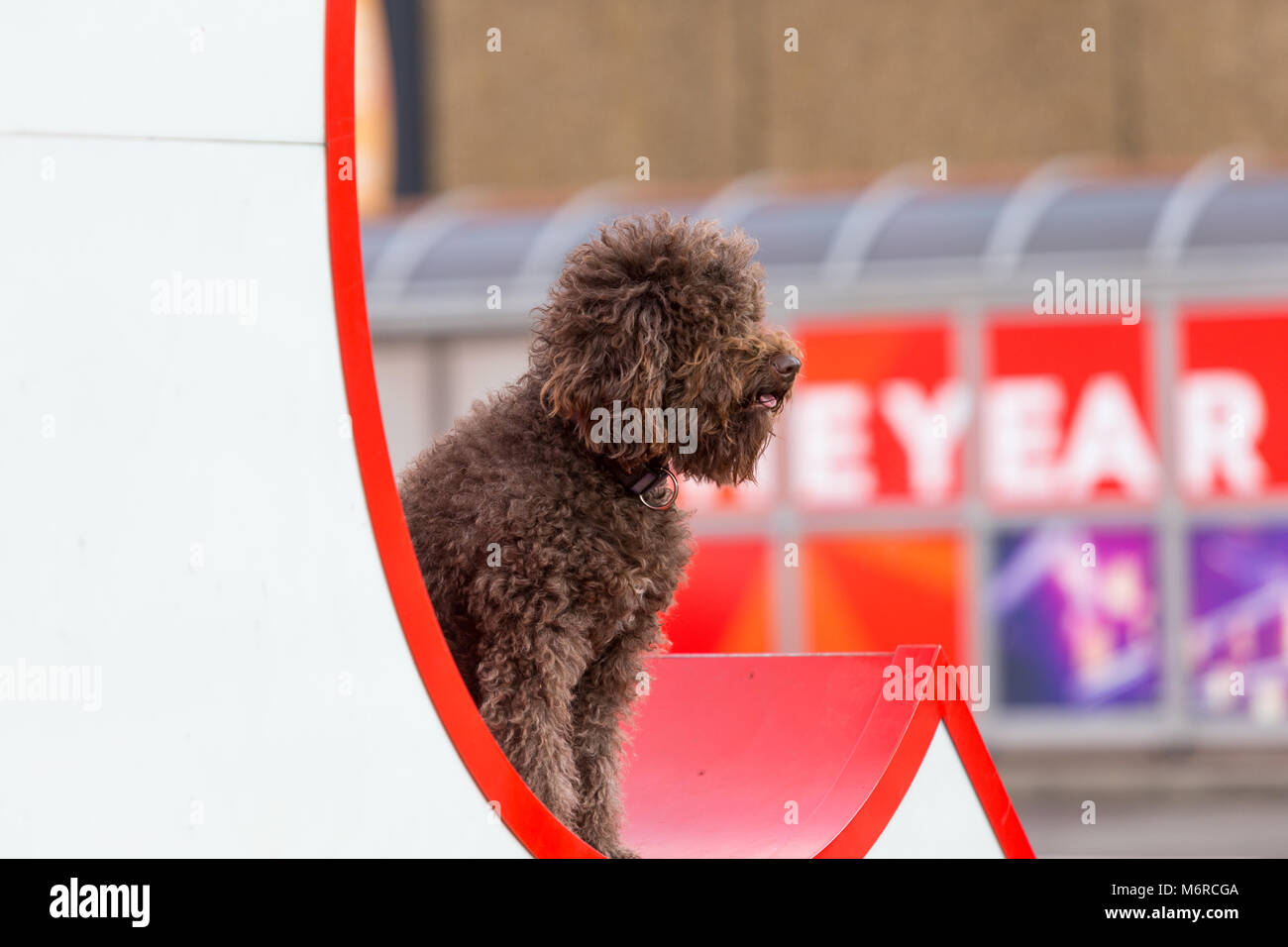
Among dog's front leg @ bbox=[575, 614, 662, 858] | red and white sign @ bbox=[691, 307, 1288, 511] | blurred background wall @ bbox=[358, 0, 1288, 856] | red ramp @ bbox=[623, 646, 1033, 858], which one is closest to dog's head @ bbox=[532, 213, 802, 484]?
dog's front leg @ bbox=[575, 614, 662, 858]

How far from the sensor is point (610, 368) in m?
3.40

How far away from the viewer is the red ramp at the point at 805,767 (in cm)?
399

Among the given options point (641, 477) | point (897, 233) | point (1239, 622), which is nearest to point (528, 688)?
point (641, 477)

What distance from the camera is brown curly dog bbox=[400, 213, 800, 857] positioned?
3.31 metres

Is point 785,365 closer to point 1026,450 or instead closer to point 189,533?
Result: point 189,533

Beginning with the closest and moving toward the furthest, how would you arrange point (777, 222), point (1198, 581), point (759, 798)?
point (759, 798) < point (1198, 581) < point (777, 222)

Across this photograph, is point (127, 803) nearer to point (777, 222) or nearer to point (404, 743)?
point (404, 743)

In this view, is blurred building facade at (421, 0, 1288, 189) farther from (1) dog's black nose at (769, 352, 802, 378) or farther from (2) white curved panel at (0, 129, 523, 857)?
(2) white curved panel at (0, 129, 523, 857)
